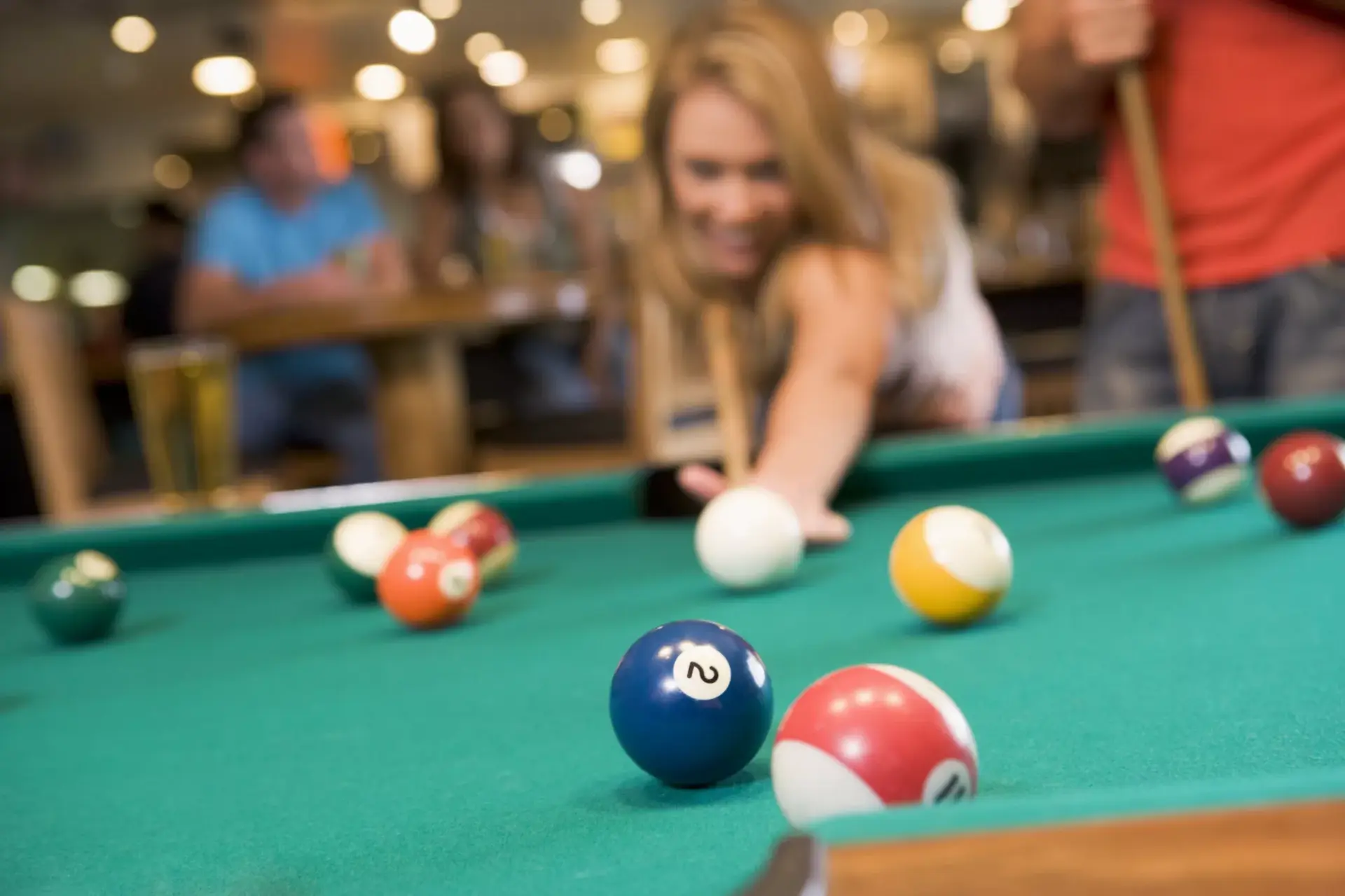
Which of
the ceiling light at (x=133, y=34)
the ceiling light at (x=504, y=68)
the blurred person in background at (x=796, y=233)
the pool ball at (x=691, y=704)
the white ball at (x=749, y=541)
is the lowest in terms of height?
the white ball at (x=749, y=541)

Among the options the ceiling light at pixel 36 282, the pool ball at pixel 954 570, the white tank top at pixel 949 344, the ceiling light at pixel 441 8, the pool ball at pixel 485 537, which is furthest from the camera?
the ceiling light at pixel 36 282

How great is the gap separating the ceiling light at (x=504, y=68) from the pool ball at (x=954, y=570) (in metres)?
10.9

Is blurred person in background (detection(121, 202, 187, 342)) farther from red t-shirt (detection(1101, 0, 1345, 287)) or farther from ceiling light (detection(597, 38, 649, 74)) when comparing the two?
ceiling light (detection(597, 38, 649, 74))

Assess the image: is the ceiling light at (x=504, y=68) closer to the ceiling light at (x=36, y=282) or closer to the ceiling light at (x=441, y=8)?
the ceiling light at (x=441, y=8)

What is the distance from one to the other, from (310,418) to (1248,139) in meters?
3.59

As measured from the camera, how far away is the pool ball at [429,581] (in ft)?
5.43

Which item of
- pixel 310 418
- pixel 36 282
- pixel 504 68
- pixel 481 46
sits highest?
pixel 481 46

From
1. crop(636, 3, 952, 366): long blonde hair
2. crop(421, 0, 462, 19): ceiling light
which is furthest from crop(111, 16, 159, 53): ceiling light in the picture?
crop(636, 3, 952, 366): long blonde hair

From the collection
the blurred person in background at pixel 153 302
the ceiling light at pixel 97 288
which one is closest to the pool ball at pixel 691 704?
the blurred person in background at pixel 153 302

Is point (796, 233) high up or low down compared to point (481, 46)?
down

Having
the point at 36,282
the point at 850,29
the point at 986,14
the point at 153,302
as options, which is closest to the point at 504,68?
the point at 850,29

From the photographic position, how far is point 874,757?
842mm

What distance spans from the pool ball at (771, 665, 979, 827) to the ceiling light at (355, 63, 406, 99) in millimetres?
11669

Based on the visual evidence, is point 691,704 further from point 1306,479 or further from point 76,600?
point 76,600
